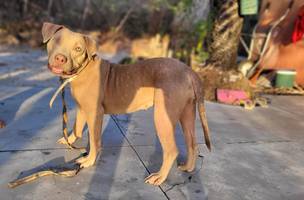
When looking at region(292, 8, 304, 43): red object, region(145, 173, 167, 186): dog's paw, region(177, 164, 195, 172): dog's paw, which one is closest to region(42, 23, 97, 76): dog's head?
region(145, 173, 167, 186): dog's paw

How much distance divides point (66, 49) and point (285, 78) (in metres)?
5.58

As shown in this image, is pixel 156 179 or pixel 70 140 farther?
pixel 70 140

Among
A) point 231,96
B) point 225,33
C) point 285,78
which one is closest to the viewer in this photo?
point 231,96

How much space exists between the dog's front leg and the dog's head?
47cm

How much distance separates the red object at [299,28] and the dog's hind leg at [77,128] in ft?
17.3

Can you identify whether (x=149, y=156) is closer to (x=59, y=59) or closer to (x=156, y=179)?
(x=156, y=179)

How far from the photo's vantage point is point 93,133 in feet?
11.4

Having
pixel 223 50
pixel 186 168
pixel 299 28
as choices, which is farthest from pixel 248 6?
pixel 186 168

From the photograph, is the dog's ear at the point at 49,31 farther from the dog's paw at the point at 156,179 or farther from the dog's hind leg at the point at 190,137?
the dog's paw at the point at 156,179

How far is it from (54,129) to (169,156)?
6.03 ft

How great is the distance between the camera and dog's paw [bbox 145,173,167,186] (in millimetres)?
3270

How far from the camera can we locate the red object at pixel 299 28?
286 inches

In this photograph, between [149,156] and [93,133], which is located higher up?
[93,133]

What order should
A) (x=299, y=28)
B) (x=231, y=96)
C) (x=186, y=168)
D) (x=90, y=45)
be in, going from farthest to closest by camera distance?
(x=299, y=28)
(x=231, y=96)
(x=186, y=168)
(x=90, y=45)
